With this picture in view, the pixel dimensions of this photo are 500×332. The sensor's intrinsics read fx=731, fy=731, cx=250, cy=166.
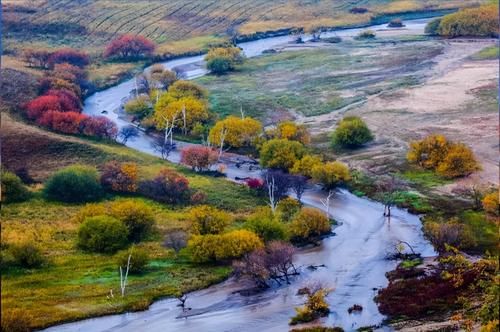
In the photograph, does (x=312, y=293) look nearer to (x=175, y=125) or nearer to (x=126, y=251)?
(x=126, y=251)

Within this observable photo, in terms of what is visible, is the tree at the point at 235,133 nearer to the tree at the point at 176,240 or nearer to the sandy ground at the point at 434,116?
the sandy ground at the point at 434,116

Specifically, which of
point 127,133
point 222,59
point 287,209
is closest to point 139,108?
point 127,133

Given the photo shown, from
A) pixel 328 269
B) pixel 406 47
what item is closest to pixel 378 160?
pixel 328 269

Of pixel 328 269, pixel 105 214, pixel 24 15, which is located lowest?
pixel 328 269

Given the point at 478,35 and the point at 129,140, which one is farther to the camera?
the point at 478,35

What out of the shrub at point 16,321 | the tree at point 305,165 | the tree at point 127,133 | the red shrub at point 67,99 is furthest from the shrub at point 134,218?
the red shrub at point 67,99

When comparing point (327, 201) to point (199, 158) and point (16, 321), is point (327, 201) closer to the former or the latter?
point (199, 158)

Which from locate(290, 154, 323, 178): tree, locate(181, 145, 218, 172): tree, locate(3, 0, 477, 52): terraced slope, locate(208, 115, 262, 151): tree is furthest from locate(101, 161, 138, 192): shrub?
locate(3, 0, 477, 52): terraced slope
